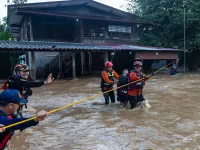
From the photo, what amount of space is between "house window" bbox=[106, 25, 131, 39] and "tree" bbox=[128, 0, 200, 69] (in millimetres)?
2001

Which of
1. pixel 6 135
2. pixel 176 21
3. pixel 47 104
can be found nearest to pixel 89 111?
pixel 47 104

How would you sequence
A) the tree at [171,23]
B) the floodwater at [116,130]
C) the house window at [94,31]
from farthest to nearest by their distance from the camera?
the tree at [171,23] < the house window at [94,31] < the floodwater at [116,130]

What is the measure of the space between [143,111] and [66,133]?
2.56 m

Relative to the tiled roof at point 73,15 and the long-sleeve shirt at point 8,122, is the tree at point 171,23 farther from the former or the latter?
the long-sleeve shirt at point 8,122

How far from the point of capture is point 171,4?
22344 millimetres

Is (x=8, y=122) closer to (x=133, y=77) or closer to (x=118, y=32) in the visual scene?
(x=133, y=77)

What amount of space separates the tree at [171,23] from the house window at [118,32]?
6.56 ft

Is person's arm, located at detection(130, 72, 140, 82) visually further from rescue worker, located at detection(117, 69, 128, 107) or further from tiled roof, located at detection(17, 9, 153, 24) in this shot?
tiled roof, located at detection(17, 9, 153, 24)

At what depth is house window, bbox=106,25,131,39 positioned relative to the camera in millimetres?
20833

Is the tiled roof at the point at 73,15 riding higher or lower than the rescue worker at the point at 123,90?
higher

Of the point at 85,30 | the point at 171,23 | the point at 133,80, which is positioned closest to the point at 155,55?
the point at 171,23

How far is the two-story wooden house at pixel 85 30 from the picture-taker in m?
17.5

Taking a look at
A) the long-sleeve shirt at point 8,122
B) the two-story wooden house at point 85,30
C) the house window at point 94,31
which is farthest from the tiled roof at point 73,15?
the long-sleeve shirt at point 8,122

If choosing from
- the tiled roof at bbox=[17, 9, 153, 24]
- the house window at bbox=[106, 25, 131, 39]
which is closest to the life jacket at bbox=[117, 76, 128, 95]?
the tiled roof at bbox=[17, 9, 153, 24]
